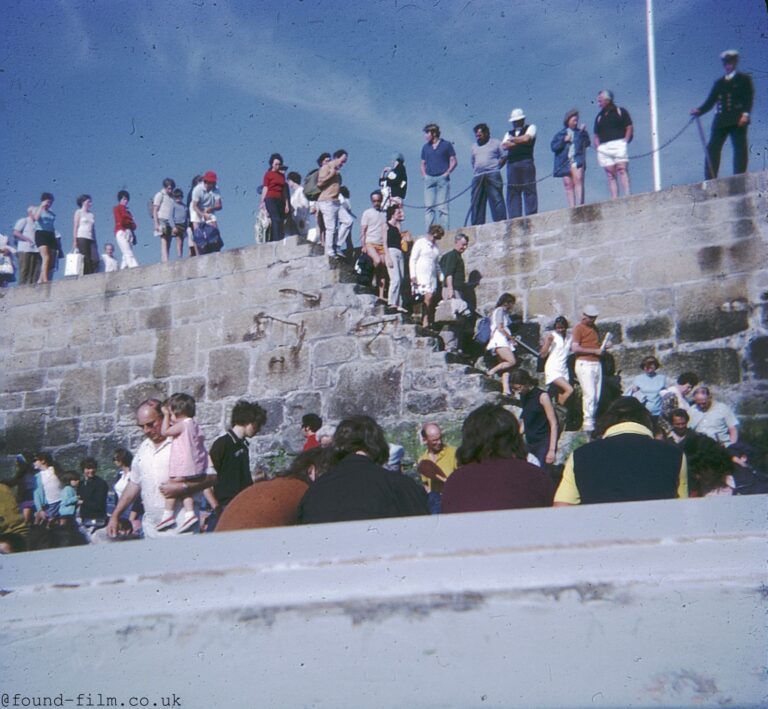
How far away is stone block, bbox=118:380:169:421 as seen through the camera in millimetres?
8984

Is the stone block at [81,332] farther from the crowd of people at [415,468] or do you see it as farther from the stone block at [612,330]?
the stone block at [612,330]

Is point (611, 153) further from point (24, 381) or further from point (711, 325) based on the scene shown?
point (24, 381)

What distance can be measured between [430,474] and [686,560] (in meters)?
3.66

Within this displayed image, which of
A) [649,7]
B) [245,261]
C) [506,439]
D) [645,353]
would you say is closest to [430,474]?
[506,439]

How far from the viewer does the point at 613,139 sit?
7.70 m

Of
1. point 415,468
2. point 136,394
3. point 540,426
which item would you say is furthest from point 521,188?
point 136,394

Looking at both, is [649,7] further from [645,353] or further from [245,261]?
[245,261]

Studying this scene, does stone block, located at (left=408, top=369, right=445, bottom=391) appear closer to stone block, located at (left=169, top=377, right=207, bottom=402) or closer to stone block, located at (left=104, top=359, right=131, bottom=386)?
stone block, located at (left=169, top=377, right=207, bottom=402)

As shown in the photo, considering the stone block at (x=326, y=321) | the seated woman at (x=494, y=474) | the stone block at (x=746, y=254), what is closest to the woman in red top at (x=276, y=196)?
the stone block at (x=326, y=321)

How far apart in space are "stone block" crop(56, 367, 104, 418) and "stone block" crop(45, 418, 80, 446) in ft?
0.22

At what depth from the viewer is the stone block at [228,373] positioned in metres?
8.58

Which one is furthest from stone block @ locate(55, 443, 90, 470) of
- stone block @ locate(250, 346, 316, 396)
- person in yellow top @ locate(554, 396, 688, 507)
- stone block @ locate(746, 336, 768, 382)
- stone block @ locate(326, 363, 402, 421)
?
person in yellow top @ locate(554, 396, 688, 507)

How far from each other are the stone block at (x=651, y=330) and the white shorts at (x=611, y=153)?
47.5 inches

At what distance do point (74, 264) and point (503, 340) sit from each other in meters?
4.14
